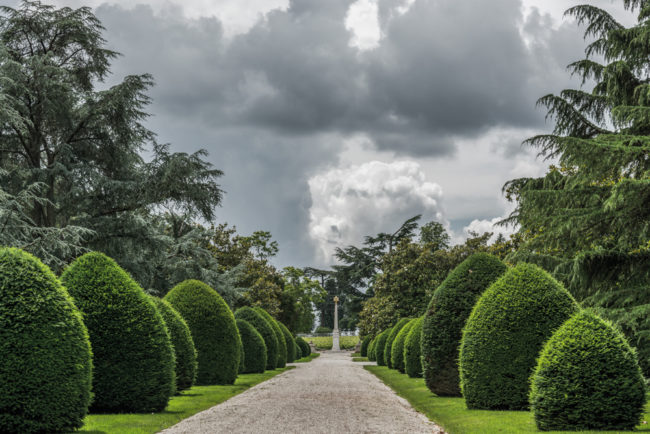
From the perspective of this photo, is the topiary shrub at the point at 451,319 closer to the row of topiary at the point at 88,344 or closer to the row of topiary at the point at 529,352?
the row of topiary at the point at 529,352

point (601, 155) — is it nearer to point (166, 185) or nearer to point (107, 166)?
point (166, 185)

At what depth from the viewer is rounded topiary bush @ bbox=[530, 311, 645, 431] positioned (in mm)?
8570

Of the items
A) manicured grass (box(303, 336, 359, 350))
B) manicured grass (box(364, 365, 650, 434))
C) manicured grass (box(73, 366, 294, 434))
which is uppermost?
manicured grass (box(303, 336, 359, 350))

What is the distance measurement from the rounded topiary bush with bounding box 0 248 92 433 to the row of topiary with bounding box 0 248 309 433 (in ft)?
0.04

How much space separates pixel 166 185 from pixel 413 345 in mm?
11654

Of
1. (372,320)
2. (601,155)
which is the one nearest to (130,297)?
(601,155)

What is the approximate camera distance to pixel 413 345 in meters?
21.3

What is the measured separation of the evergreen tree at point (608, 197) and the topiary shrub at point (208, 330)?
10.2 metres

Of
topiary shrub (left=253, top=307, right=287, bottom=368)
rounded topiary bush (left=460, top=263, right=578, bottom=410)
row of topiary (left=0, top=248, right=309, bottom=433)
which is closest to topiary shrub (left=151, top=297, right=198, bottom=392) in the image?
row of topiary (left=0, top=248, right=309, bottom=433)

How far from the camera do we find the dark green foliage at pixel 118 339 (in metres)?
11.0

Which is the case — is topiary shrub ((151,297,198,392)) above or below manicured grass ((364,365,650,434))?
above

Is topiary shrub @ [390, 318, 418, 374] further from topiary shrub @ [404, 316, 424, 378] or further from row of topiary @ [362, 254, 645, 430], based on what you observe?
row of topiary @ [362, 254, 645, 430]

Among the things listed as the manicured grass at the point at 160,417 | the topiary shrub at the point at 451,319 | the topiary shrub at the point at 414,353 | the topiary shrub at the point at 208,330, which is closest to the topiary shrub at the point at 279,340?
the topiary shrub at the point at 414,353

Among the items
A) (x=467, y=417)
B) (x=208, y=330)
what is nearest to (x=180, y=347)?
(x=208, y=330)
